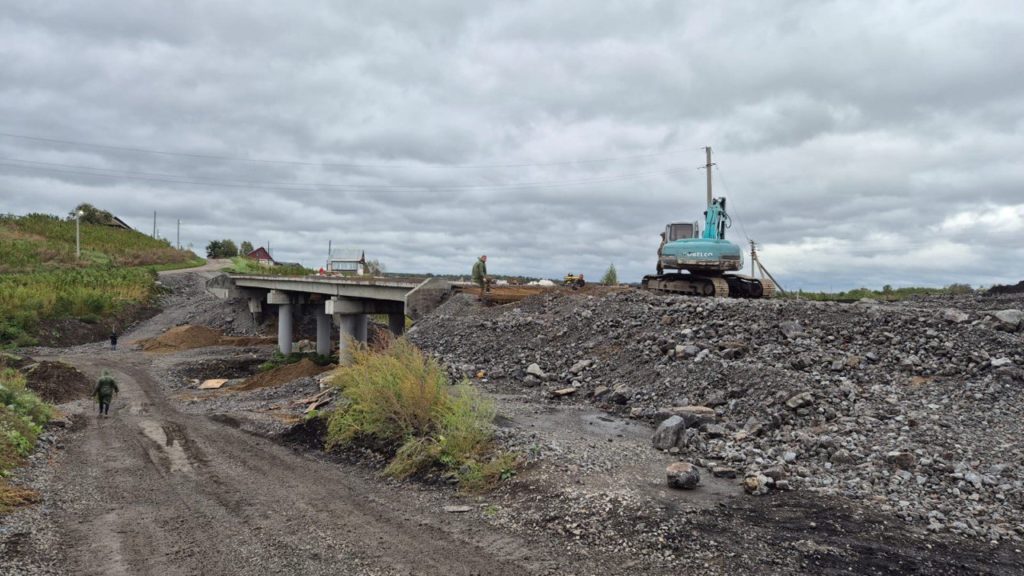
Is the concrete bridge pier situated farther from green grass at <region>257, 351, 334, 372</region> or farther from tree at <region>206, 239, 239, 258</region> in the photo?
tree at <region>206, 239, 239, 258</region>

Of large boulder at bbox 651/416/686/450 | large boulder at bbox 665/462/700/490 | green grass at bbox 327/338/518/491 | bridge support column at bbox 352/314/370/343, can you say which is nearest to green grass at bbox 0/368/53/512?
green grass at bbox 327/338/518/491

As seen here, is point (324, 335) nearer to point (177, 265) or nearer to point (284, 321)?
point (284, 321)

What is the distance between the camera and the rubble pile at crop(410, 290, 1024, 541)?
8977 mm

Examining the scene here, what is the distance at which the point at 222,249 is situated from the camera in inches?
3679

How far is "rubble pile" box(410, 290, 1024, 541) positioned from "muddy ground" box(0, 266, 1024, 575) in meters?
0.86

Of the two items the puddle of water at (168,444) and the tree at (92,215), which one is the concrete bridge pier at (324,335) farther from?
the tree at (92,215)

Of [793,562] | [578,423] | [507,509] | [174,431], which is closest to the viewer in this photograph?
[793,562]

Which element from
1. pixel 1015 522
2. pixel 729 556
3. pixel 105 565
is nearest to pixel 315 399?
pixel 105 565

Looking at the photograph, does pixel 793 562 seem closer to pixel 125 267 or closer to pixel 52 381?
pixel 52 381

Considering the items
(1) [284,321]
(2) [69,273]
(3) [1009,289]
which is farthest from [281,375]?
(2) [69,273]

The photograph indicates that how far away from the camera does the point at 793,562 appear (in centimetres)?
671

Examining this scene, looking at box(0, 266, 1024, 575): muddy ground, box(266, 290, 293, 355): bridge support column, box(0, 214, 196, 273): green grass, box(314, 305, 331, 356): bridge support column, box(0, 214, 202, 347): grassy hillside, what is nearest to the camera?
box(0, 266, 1024, 575): muddy ground

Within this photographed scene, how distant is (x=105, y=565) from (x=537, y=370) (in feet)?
40.2

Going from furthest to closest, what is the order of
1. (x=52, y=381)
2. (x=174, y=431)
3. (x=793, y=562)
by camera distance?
(x=52, y=381), (x=174, y=431), (x=793, y=562)
